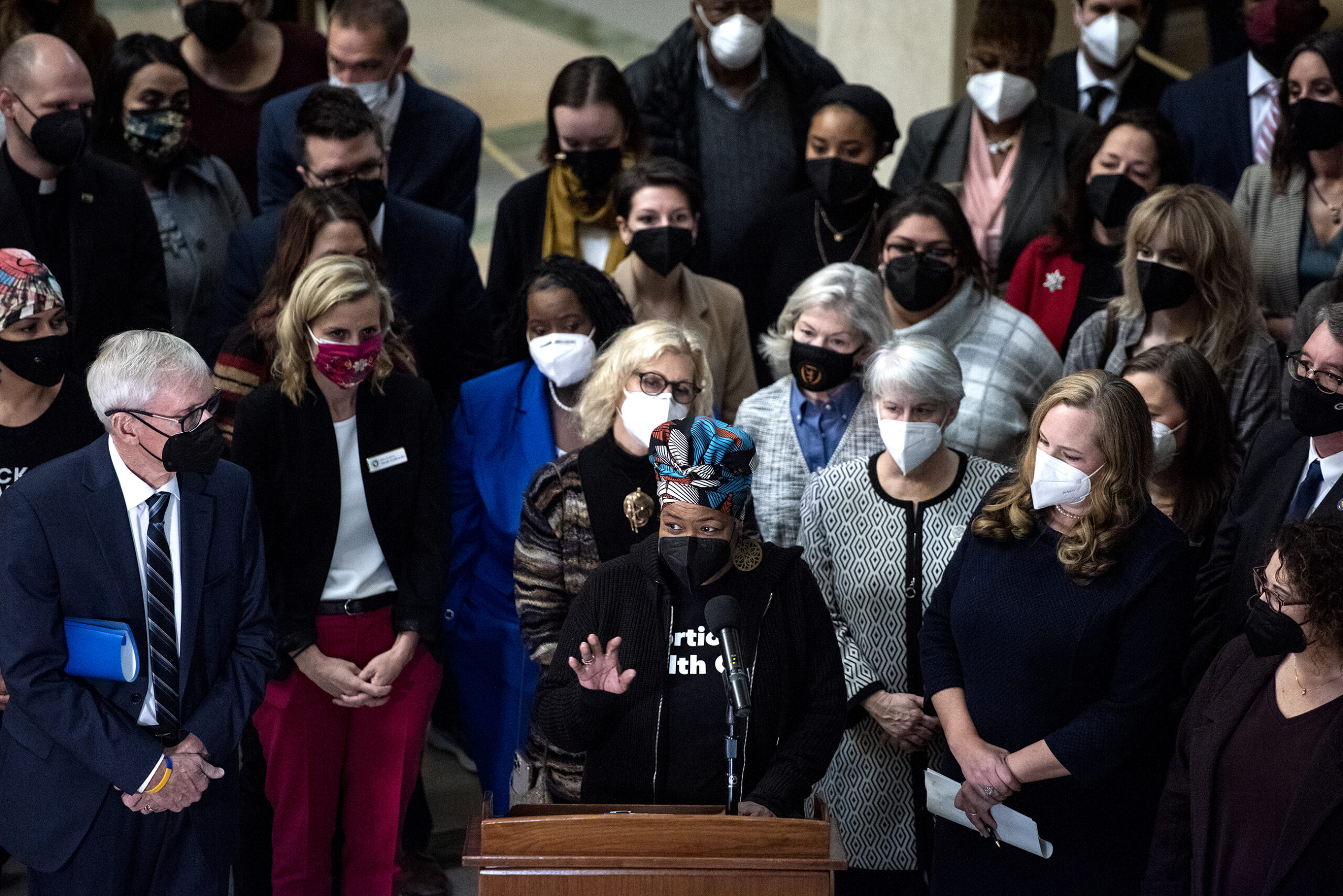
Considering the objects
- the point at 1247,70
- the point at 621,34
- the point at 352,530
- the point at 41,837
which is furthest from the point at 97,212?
the point at 621,34

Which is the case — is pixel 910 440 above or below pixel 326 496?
above

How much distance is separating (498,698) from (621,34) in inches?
231

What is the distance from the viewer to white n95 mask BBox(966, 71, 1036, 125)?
5.50m

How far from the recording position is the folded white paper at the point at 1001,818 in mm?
3537

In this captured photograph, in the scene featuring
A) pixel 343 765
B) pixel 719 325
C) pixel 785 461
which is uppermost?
pixel 719 325

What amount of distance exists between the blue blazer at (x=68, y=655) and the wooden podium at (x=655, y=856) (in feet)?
3.03

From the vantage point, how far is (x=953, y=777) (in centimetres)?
373

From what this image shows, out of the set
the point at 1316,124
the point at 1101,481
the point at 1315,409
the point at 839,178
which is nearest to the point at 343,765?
the point at 1101,481

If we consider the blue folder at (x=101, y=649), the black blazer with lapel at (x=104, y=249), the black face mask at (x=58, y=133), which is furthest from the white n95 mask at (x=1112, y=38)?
the blue folder at (x=101, y=649)

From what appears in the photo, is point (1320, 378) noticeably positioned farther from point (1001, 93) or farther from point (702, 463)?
point (1001, 93)

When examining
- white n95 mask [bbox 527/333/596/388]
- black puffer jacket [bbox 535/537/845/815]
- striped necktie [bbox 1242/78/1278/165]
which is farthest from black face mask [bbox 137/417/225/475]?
striped necktie [bbox 1242/78/1278/165]

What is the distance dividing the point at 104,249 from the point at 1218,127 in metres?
3.81

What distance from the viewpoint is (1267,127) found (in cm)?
559

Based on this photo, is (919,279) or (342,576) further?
(919,279)
